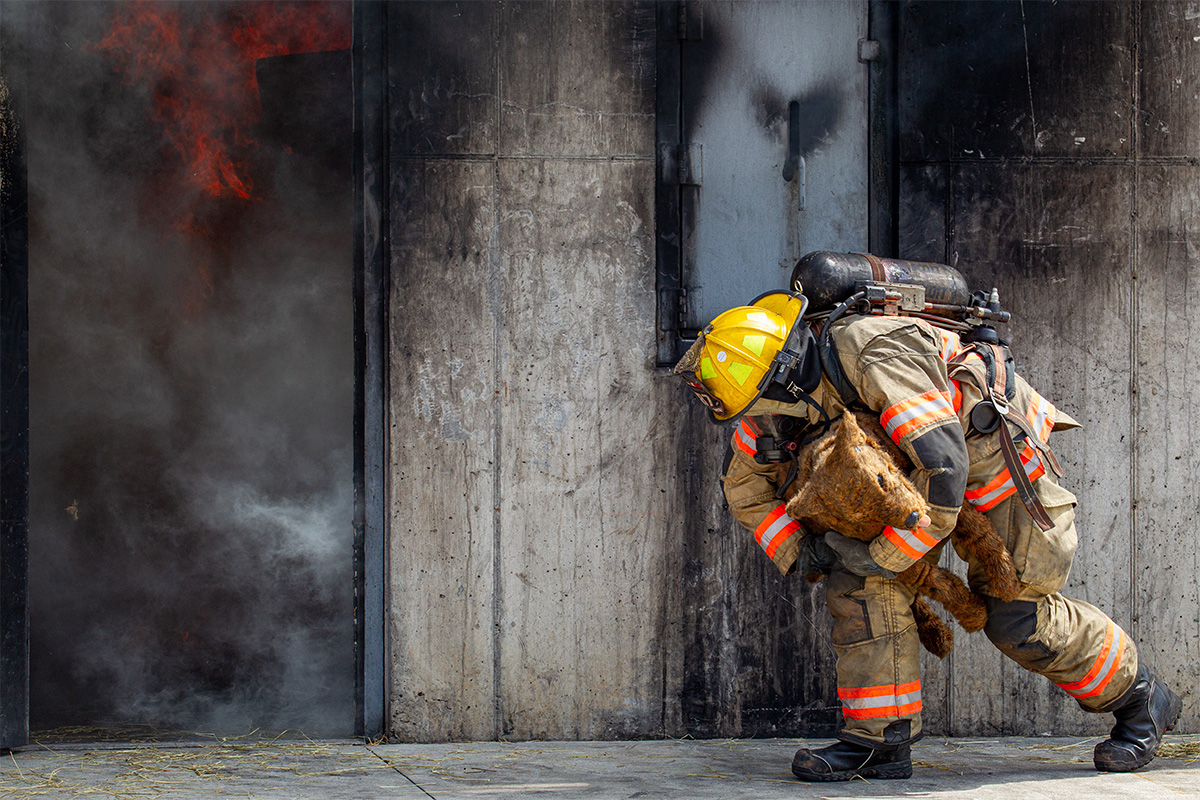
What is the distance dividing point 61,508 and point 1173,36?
18.5 ft

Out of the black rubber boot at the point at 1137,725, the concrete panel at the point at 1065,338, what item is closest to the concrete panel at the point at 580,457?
the concrete panel at the point at 1065,338

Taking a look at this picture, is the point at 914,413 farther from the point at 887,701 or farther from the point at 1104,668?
the point at 1104,668

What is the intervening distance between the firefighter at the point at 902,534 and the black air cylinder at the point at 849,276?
0.37 ft

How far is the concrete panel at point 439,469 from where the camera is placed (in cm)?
446

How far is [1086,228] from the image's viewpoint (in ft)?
15.0

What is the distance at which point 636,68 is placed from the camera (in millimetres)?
4547

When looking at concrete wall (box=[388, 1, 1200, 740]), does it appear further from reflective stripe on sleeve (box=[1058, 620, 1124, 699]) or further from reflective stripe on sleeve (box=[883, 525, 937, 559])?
reflective stripe on sleeve (box=[883, 525, 937, 559])

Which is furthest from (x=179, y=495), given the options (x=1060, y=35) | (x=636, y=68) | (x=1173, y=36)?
(x=1173, y=36)

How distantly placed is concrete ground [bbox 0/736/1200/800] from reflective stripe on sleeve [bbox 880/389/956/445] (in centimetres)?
130

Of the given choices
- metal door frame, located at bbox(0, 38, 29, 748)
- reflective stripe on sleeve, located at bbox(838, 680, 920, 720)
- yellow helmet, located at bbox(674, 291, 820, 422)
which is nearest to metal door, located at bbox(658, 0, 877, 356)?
yellow helmet, located at bbox(674, 291, 820, 422)

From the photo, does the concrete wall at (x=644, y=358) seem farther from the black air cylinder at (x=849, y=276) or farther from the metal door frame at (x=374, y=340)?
the black air cylinder at (x=849, y=276)

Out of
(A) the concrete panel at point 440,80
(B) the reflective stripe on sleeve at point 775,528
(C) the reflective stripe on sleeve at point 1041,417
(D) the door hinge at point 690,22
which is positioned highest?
(D) the door hinge at point 690,22

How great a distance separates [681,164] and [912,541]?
2081mm

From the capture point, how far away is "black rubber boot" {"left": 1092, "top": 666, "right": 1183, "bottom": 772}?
3.73 metres
